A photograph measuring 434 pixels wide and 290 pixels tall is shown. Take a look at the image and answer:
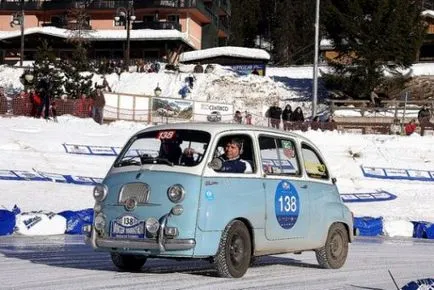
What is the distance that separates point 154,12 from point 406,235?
214 ft

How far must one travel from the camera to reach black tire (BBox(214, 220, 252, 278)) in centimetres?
1016

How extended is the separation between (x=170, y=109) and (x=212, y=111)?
8.34 ft

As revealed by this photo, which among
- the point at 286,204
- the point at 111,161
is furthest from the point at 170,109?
the point at 286,204

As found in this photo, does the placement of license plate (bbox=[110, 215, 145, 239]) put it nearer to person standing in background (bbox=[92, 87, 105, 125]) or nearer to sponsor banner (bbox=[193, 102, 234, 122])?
person standing in background (bbox=[92, 87, 105, 125])

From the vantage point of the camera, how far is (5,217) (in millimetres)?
16000

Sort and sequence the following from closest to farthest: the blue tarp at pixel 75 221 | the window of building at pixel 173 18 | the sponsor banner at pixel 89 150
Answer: the blue tarp at pixel 75 221 < the sponsor banner at pixel 89 150 < the window of building at pixel 173 18

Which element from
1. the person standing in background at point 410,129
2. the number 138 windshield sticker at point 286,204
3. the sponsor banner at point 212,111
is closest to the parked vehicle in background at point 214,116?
the sponsor banner at point 212,111

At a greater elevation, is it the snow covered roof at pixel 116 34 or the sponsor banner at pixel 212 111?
the snow covered roof at pixel 116 34

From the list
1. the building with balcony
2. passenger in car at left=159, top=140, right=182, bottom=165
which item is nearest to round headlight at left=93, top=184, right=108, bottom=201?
passenger in car at left=159, top=140, right=182, bottom=165

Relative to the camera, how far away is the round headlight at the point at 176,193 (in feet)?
32.5

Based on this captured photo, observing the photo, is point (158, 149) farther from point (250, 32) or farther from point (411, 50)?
point (250, 32)

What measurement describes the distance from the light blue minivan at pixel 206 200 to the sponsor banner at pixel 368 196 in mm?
13515

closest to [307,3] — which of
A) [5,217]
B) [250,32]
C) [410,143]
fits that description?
[250,32]

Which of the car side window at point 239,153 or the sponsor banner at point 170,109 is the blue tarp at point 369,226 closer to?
the car side window at point 239,153
